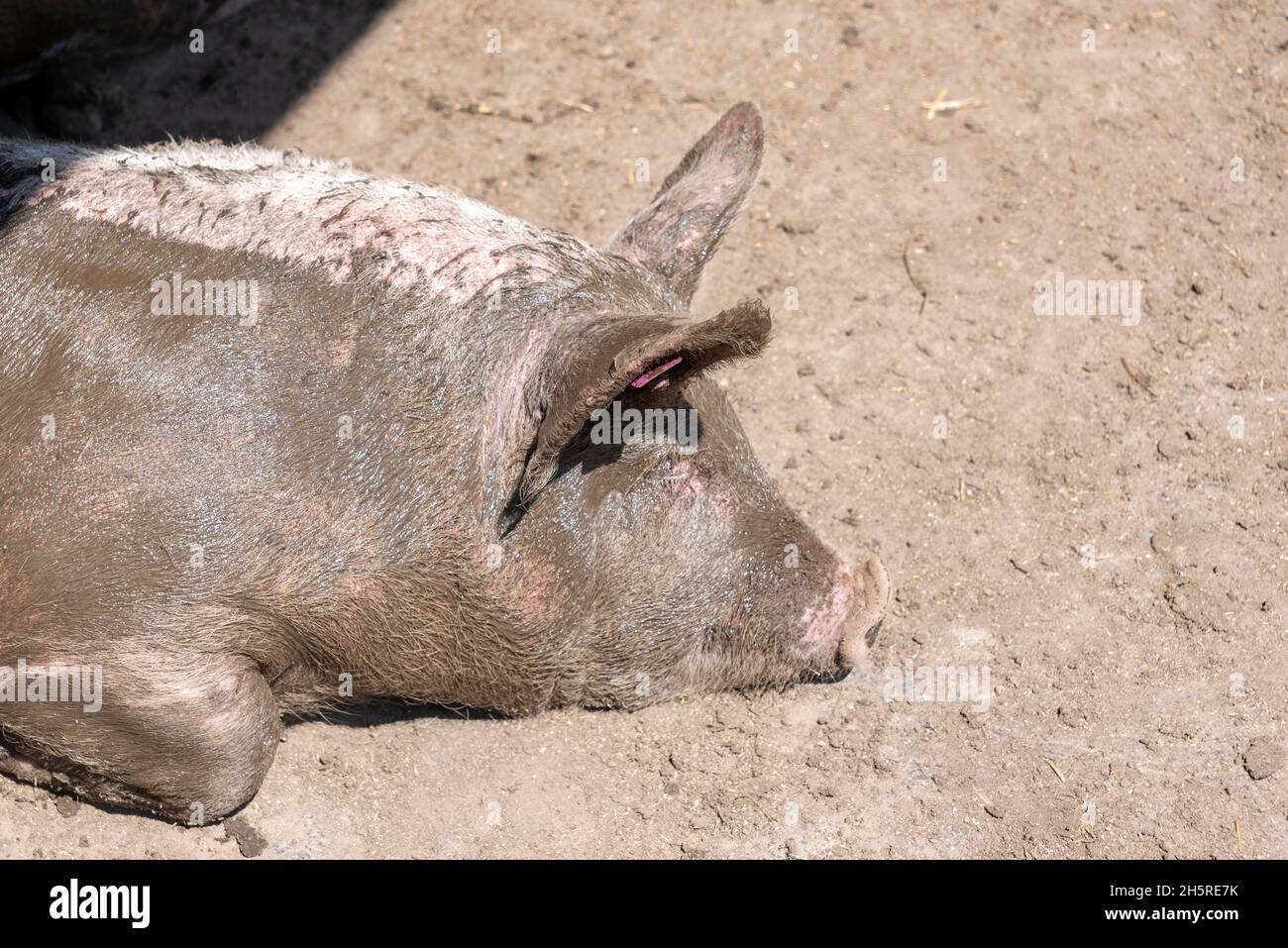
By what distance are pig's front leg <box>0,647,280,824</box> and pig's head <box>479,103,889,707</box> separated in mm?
946

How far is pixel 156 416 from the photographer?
381cm

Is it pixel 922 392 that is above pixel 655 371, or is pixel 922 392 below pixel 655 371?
below

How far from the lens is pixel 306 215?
413 cm

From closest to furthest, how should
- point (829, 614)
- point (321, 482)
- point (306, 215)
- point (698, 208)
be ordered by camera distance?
point (321, 482) → point (306, 215) → point (829, 614) → point (698, 208)

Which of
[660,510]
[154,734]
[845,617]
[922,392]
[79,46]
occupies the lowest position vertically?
[154,734]

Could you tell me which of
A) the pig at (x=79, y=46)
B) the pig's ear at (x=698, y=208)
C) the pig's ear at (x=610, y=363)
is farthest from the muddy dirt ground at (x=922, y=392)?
the pig's ear at (x=610, y=363)

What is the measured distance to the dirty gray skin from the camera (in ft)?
12.5

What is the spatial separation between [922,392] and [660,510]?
6.35ft

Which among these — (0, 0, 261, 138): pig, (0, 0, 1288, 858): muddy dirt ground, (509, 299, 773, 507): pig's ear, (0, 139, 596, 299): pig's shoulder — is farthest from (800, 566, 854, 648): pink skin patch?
(0, 0, 261, 138): pig

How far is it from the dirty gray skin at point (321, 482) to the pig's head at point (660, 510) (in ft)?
0.04

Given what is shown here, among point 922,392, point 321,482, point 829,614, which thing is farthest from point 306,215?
point 922,392

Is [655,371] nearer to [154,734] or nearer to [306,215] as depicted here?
[306,215]
